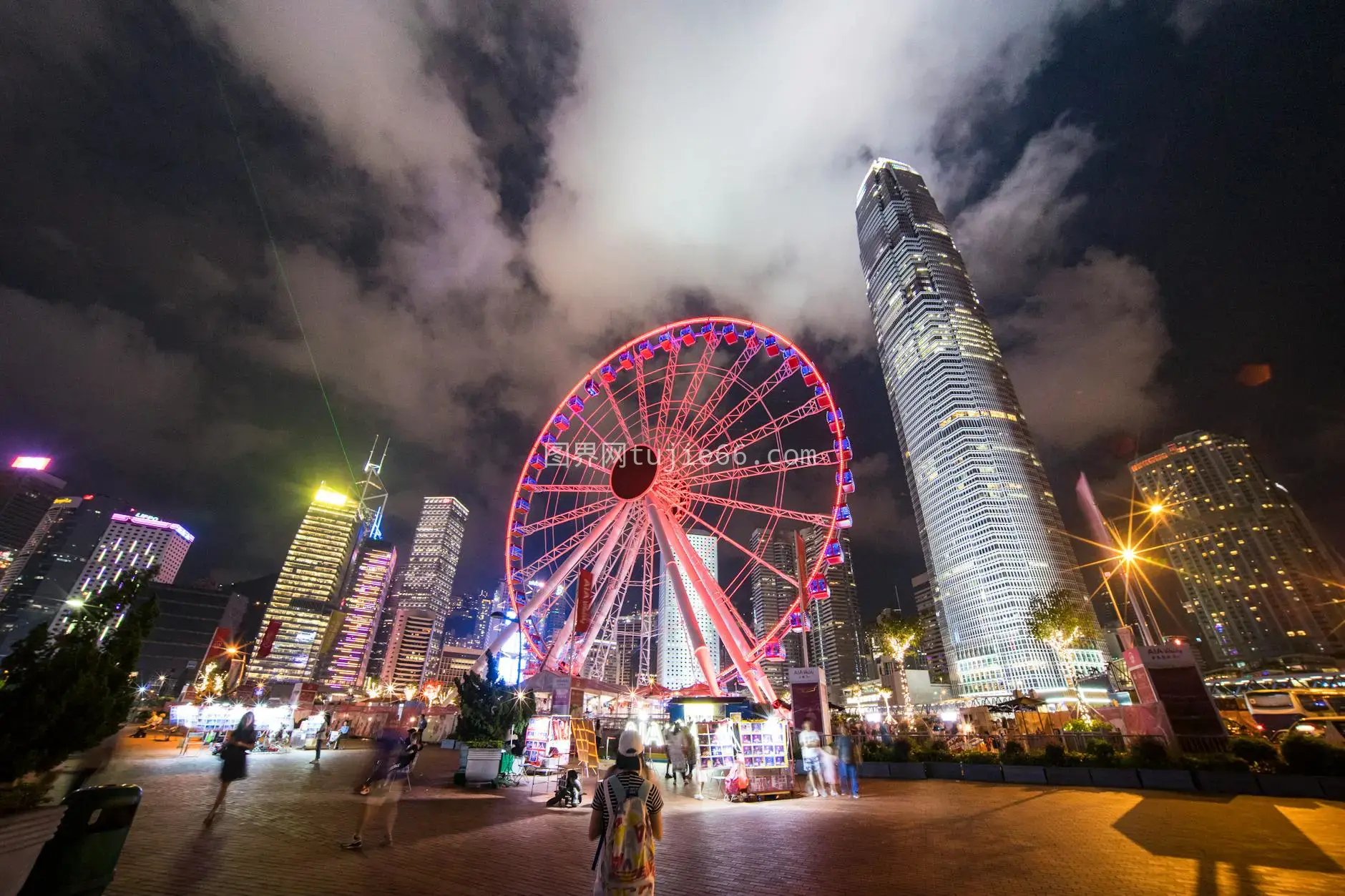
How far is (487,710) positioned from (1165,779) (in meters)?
20.2

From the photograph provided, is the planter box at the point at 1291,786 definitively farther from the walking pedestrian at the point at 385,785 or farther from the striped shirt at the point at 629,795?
the walking pedestrian at the point at 385,785

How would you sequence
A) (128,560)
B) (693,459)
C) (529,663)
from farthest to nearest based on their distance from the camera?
(128,560)
(529,663)
(693,459)

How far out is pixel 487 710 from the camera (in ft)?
61.7

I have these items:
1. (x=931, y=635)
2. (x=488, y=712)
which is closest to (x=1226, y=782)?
(x=488, y=712)

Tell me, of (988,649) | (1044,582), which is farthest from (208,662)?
(1044,582)

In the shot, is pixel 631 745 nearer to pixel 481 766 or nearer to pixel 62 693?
pixel 62 693

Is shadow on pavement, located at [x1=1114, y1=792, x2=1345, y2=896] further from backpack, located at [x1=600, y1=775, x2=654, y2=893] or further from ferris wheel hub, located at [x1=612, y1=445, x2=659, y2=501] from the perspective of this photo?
ferris wheel hub, located at [x1=612, y1=445, x2=659, y2=501]

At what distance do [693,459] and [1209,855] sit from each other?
73.2 ft

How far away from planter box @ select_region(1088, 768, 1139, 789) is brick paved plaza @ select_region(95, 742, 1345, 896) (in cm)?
124

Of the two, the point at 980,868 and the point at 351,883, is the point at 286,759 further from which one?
the point at 980,868

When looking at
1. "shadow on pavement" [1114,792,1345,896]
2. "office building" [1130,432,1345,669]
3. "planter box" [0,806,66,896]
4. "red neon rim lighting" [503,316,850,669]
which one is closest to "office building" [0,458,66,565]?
"red neon rim lighting" [503,316,850,669]

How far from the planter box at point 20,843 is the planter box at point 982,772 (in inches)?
856

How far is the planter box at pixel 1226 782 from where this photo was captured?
13.9 metres

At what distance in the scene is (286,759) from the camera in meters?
21.7
